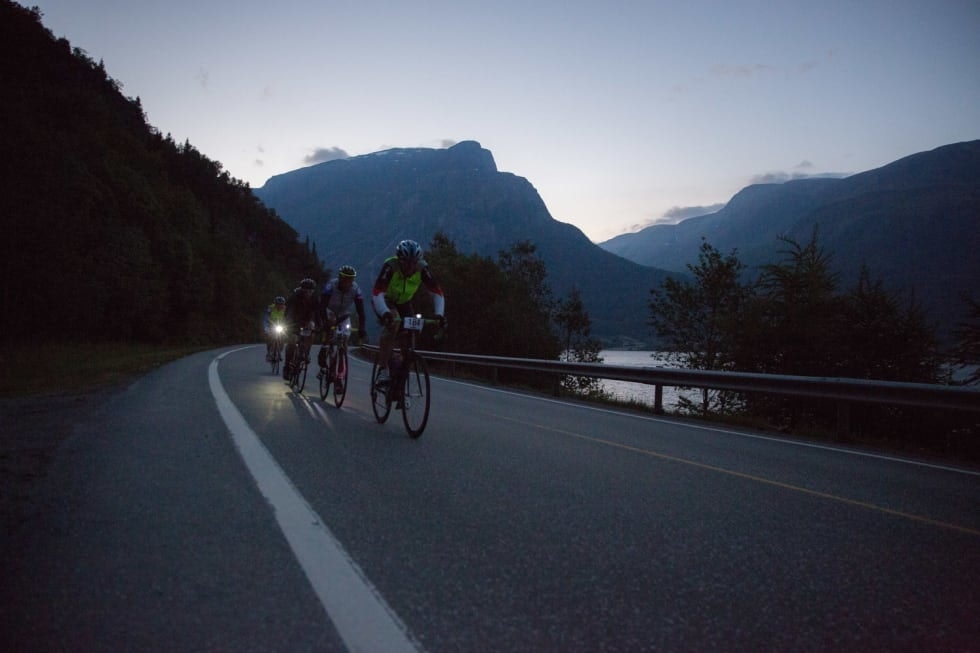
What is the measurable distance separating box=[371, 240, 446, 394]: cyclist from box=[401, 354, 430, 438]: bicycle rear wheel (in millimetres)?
299

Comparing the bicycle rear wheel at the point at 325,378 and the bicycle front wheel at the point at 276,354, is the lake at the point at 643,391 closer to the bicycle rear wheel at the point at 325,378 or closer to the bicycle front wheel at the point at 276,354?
the bicycle rear wheel at the point at 325,378

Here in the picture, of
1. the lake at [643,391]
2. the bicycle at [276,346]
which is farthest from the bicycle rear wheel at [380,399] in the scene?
the bicycle at [276,346]

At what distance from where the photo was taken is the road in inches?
79.6

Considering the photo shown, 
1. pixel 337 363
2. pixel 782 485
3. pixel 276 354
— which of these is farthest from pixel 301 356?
pixel 782 485

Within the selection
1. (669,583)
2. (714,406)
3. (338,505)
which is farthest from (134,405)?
(714,406)

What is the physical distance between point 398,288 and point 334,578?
16.4 feet

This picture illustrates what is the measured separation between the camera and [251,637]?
1924 millimetres

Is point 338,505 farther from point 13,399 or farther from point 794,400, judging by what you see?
point 794,400

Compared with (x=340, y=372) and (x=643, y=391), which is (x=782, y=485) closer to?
(x=340, y=372)

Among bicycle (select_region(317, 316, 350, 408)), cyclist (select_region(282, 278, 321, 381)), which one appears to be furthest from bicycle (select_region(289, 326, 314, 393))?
bicycle (select_region(317, 316, 350, 408))

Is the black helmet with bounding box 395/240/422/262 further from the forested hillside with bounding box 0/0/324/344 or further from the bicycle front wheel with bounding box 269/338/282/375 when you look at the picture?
the forested hillside with bounding box 0/0/324/344

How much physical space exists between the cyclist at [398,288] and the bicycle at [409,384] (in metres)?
0.12

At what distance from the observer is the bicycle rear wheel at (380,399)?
24.2 feet

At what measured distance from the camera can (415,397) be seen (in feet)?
22.4
